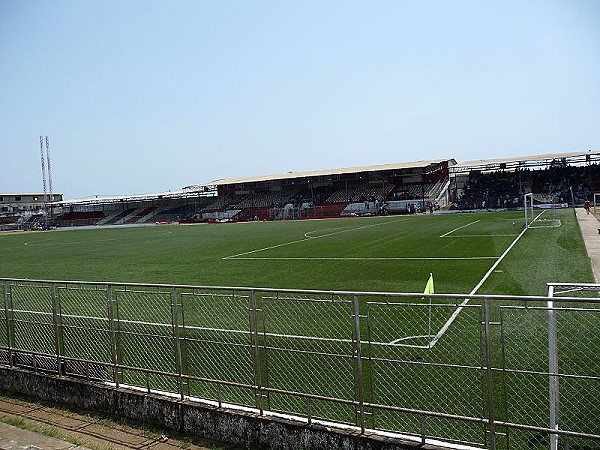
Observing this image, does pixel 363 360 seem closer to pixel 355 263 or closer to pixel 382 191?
pixel 355 263

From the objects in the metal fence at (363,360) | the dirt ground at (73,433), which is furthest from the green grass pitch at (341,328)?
the dirt ground at (73,433)

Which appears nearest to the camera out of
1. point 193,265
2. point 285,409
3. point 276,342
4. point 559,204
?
point 285,409

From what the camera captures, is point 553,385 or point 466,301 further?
point 466,301

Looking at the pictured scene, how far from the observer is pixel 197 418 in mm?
6133

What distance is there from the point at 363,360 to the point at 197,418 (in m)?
2.16

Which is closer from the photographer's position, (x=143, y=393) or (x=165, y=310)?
(x=143, y=393)

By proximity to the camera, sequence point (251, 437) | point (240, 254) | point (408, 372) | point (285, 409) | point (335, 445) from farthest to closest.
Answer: point (240, 254), point (408, 372), point (285, 409), point (251, 437), point (335, 445)

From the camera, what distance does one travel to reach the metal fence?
534 centimetres

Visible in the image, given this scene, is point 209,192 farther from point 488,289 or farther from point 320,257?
point 488,289

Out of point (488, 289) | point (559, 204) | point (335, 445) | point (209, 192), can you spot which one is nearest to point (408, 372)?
point (335, 445)

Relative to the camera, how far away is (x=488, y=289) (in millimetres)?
13359

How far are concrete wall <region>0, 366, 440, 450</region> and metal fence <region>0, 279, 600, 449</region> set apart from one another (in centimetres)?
15

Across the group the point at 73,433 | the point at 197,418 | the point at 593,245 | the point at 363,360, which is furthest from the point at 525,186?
the point at 73,433

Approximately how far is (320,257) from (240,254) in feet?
14.1
